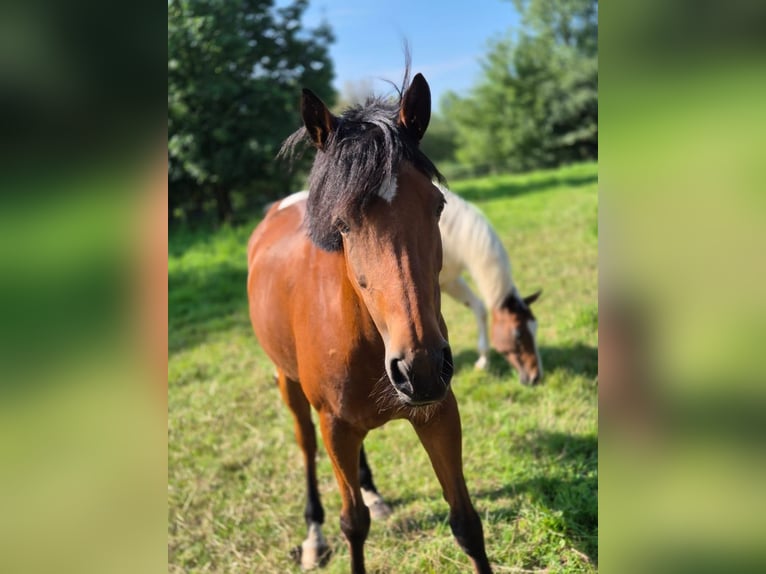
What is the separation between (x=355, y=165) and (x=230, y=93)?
1331 centimetres

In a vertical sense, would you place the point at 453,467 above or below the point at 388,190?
below

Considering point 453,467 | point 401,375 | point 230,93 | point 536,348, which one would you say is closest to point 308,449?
point 453,467

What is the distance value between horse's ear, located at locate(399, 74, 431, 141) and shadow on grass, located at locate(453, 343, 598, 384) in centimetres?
325

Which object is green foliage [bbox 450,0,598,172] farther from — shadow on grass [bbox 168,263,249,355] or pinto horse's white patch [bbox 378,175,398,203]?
pinto horse's white patch [bbox 378,175,398,203]

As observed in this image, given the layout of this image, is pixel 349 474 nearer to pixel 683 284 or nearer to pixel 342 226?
pixel 342 226

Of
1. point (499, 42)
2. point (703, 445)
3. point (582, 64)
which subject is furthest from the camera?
point (499, 42)

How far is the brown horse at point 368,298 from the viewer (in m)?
1.44

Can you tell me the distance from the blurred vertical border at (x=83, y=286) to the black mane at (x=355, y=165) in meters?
0.80

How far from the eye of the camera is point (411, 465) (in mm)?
3416

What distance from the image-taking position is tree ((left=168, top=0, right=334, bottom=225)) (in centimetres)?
1288

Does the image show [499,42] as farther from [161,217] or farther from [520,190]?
[161,217]

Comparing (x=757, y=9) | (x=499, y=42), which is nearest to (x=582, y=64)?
(x=499, y=42)

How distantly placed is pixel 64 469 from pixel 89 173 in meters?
0.44

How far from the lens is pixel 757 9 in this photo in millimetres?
589
